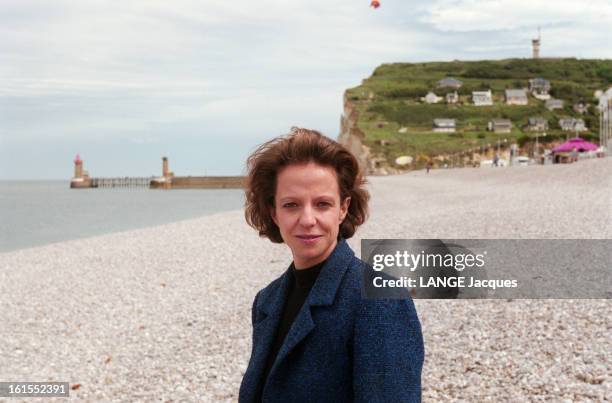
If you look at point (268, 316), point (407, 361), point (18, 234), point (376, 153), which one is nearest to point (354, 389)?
point (407, 361)

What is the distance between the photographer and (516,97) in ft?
345

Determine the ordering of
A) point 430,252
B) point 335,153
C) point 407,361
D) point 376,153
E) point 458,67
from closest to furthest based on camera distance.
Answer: point 407,361 < point 335,153 < point 430,252 < point 376,153 < point 458,67

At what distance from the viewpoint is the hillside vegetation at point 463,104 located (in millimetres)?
82438

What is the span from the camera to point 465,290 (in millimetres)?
2771

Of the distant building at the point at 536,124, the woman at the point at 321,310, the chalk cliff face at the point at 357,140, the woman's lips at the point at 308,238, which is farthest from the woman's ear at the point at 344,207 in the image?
the distant building at the point at 536,124

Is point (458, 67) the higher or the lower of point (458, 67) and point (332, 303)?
the higher

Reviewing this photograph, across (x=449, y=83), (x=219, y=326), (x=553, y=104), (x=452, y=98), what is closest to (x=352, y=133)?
(x=452, y=98)

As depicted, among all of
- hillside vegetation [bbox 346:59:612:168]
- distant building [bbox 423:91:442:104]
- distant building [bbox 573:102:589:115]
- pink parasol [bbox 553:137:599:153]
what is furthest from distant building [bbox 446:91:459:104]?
pink parasol [bbox 553:137:599:153]

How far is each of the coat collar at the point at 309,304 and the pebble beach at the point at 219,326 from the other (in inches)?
118

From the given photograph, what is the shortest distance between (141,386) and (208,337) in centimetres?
128

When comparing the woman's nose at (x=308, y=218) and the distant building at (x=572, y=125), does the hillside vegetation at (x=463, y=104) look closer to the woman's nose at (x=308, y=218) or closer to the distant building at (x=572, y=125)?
the distant building at (x=572, y=125)

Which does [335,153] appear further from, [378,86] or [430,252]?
[378,86]

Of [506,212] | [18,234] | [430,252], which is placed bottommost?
[18,234]

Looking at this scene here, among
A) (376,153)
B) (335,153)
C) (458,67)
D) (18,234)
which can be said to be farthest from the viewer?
(458,67)
